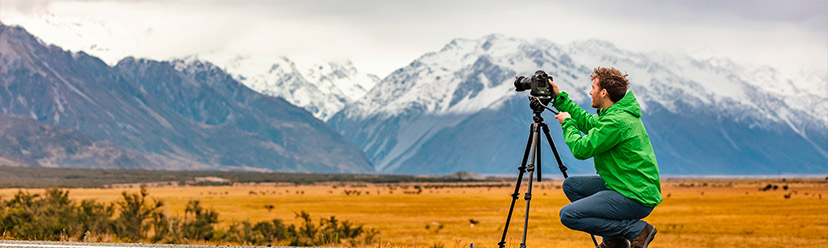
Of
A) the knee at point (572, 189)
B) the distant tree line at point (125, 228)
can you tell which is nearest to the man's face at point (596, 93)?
the knee at point (572, 189)

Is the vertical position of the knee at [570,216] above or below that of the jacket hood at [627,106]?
below

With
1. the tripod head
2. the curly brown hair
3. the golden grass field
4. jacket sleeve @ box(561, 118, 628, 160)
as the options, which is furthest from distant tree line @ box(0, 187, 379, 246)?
jacket sleeve @ box(561, 118, 628, 160)

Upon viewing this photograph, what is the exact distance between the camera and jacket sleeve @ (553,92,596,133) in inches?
328

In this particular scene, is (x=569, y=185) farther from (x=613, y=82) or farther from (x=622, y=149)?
(x=613, y=82)

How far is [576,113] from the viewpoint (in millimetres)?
8375

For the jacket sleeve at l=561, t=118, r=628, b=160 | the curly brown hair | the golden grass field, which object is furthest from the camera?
the golden grass field

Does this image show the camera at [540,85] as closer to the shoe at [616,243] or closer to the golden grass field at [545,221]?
the shoe at [616,243]

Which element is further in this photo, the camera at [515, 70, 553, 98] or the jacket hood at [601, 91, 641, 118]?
the camera at [515, 70, 553, 98]

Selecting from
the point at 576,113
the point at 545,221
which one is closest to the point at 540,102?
the point at 576,113

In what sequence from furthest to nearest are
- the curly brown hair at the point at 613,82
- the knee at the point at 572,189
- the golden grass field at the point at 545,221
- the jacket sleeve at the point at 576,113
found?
the golden grass field at the point at 545,221
the knee at the point at 572,189
the jacket sleeve at the point at 576,113
the curly brown hair at the point at 613,82

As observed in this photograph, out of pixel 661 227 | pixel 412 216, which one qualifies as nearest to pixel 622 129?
pixel 661 227

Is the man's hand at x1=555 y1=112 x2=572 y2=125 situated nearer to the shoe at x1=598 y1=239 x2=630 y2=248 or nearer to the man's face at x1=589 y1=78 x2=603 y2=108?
the man's face at x1=589 y1=78 x2=603 y2=108

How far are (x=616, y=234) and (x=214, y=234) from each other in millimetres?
23937

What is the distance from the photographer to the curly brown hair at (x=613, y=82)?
26.6ft
